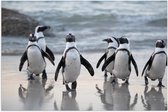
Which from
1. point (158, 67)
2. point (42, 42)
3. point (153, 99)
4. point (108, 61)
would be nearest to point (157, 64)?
point (158, 67)

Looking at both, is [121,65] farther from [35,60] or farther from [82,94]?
[35,60]

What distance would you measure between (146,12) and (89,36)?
24.7ft

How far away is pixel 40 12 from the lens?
64.0 feet

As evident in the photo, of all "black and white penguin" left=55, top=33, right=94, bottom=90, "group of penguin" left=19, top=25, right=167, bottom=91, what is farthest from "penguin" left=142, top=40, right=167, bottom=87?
"black and white penguin" left=55, top=33, right=94, bottom=90

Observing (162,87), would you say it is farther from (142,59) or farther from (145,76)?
(142,59)

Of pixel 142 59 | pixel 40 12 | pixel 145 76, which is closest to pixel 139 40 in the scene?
pixel 142 59

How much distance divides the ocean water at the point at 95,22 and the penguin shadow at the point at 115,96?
3239 mm

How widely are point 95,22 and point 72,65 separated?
9.87 m

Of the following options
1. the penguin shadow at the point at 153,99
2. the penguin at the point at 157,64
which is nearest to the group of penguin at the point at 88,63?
the penguin at the point at 157,64

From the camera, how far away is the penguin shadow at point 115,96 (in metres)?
5.94

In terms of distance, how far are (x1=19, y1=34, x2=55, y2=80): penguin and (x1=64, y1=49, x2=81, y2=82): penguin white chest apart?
559mm

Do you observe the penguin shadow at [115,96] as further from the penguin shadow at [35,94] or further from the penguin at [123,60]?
the penguin shadow at [35,94]

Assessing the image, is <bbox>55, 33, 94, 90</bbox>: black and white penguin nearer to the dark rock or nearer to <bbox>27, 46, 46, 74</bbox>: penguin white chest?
<bbox>27, 46, 46, 74</bbox>: penguin white chest

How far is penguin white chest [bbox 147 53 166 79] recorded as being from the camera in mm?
7176
